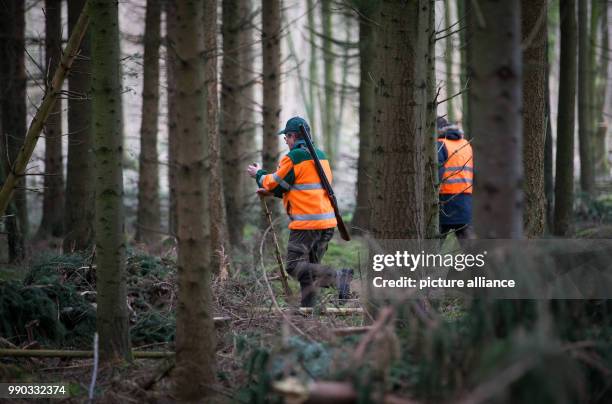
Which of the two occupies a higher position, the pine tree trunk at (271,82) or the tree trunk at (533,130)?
the pine tree trunk at (271,82)

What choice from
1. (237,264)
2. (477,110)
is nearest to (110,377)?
(477,110)

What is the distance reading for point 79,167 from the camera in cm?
959

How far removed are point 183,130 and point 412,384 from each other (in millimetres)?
2108

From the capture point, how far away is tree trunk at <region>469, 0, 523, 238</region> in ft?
11.5

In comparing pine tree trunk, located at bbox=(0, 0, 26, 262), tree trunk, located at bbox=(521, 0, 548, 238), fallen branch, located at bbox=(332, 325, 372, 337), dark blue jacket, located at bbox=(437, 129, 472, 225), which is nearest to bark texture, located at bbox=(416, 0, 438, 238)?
tree trunk, located at bbox=(521, 0, 548, 238)

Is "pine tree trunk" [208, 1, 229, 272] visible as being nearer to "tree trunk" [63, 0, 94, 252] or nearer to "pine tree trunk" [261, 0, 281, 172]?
"tree trunk" [63, 0, 94, 252]

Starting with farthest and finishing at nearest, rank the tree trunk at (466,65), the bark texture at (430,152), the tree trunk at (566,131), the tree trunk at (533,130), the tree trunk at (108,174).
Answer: the tree trunk at (566,131) < the tree trunk at (466,65) < the tree trunk at (533,130) < the bark texture at (430,152) < the tree trunk at (108,174)

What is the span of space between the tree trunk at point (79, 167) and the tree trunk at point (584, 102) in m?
9.09

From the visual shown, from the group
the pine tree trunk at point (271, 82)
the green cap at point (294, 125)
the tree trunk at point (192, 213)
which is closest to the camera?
the tree trunk at point (192, 213)

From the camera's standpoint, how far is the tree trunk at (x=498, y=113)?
350 cm

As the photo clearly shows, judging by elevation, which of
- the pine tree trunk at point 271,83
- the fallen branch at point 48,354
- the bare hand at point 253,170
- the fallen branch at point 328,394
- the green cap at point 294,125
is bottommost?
the fallen branch at point 48,354

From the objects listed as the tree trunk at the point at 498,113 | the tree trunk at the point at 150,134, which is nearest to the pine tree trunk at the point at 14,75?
the tree trunk at the point at 150,134

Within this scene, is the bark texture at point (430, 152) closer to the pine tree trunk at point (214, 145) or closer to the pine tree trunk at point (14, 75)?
the pine tree trunk at point (214, 145)

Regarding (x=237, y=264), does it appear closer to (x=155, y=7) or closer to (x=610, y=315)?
(x=155, y=7)
